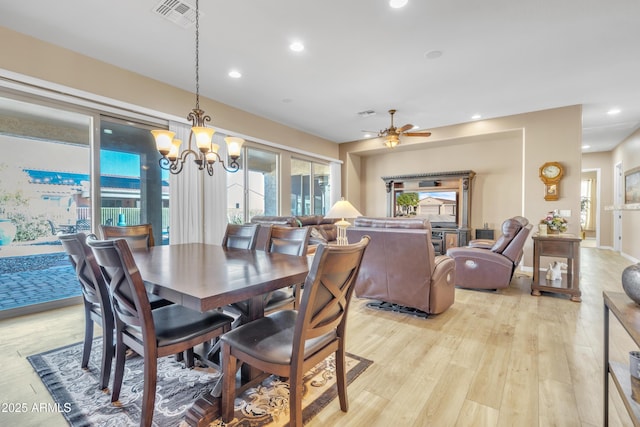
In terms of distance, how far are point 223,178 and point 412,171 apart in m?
4.78

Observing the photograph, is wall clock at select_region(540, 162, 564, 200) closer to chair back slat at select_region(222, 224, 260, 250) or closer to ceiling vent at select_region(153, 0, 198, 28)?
chair back slat at select_region(222, 224, 260, 250)

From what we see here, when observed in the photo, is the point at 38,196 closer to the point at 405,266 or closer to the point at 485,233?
the point at 405,266

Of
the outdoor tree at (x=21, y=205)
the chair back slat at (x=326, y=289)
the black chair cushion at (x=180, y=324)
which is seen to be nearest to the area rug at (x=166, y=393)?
the black chair cushion at (x=180, y=324)

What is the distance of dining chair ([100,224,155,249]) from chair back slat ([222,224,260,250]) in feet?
2.65

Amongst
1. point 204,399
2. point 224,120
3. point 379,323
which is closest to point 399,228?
point 379,323

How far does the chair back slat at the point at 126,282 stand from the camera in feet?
4.38

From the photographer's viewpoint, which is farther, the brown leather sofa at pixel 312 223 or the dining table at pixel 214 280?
the brown leather sofa at pixel 312 223

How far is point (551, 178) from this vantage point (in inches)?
196

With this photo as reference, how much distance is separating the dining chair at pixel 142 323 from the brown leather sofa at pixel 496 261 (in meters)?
3.41

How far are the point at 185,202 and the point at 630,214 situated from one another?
9.55 m

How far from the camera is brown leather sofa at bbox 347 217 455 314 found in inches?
110

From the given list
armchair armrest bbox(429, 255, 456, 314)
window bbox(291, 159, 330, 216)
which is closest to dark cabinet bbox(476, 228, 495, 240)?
window bbox(291, 159, 330, 216)

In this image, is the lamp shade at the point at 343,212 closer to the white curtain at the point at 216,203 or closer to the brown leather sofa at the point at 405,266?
the brown leather sofa at the point at 405,266

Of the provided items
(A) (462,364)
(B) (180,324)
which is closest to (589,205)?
(A) (462,364)
